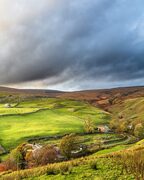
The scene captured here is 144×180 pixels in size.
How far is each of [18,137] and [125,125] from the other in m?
62.8

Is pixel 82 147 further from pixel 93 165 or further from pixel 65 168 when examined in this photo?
pixel 93 165

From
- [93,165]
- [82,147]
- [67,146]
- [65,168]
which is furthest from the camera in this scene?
[82,147]

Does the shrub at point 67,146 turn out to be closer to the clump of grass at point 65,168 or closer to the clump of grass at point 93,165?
the clump of grass at point 65,168

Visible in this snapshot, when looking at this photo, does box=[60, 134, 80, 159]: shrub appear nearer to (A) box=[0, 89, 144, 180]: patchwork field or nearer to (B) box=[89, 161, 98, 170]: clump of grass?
(A) box=[0, 89, 144, 180]: patchwork field

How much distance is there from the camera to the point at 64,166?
46.8m

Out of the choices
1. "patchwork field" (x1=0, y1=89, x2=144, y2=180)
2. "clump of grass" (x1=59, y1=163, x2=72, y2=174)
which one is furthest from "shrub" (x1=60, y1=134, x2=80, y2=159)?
"clump of grass" (x1=59, y1=163, x2=72, y2=174)

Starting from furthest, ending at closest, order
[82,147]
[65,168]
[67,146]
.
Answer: [82,147]
[67,146]
[65,168]

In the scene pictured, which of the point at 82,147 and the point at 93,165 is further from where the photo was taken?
the point at 82,147

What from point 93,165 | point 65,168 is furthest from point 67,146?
point 93,165

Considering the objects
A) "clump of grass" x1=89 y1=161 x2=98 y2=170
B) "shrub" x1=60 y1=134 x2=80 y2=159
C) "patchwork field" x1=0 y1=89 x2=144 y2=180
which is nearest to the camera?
"patchwork field" x1=0 y1=89 x2=144 y2=180


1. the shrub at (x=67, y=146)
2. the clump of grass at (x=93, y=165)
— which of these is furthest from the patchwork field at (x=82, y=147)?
the shrub at (x=67, y=146)

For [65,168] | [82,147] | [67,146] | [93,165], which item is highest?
[93,165]

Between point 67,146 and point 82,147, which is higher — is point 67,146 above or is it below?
above

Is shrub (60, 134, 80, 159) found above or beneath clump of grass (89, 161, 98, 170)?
beneath
